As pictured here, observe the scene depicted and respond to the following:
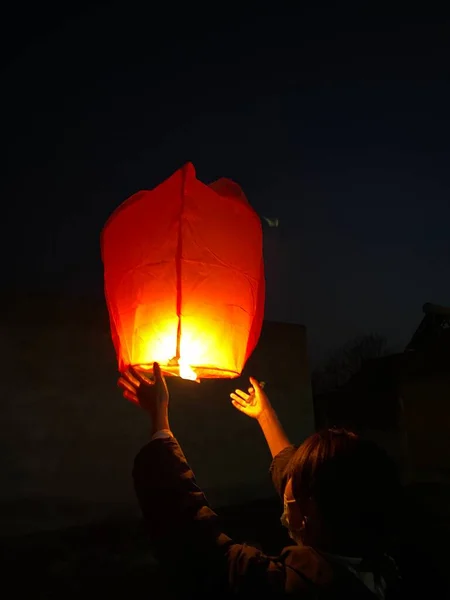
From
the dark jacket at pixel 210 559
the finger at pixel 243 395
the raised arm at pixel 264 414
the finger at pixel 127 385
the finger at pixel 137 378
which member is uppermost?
the finger at pixel 137 378

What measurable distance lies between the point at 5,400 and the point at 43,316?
4.19 ft

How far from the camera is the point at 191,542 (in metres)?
1.12

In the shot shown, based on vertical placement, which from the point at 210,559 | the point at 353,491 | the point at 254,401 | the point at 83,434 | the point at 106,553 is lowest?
the point at 106,553

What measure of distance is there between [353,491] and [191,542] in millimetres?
427

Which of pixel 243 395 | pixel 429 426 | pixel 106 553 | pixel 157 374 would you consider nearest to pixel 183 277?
pixel 157 374

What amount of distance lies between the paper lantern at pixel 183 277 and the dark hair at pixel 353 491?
660mm

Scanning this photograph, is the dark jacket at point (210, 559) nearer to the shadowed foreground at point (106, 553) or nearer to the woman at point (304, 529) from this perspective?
the woman at point (304, 529)

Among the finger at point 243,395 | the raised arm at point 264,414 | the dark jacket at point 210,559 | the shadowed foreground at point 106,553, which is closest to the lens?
the dark jacket at point 210,559

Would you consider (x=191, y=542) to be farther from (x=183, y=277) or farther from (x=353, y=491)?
(x=183, y=277)

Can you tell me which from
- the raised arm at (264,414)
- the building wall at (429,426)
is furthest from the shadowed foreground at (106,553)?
the building wall at (429,426)

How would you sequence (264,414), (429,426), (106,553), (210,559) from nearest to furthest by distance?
(210,559) → (264,414) → (106,553) → (429,426)

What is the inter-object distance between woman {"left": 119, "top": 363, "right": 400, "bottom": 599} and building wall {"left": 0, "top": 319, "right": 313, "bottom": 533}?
576 cm

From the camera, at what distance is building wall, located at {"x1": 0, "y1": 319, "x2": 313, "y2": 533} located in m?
6.16

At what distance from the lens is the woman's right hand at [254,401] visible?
6.95ft
